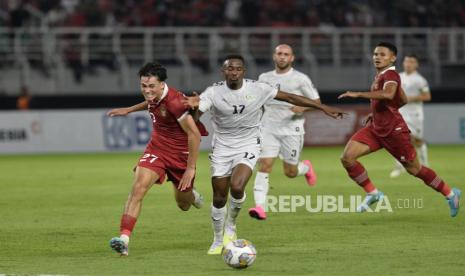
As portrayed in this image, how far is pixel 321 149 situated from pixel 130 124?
5484mm

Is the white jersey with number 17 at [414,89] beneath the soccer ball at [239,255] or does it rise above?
beneath

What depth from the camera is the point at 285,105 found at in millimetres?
15305

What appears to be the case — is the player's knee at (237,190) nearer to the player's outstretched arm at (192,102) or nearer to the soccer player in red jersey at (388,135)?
the player's outstretched arm at (192,102)

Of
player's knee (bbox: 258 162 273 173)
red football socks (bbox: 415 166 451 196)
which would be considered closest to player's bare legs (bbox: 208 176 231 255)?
player's knee (bbox: 258 162 273 173)

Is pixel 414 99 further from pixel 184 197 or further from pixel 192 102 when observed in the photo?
pixel 192 102

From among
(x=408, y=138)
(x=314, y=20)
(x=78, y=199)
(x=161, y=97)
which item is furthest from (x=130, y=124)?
(x=161, y=97)

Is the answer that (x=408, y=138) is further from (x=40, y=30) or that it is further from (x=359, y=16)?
(x=359, y=16)

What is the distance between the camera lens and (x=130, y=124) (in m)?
29.2

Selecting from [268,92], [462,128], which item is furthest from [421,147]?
[462,128]

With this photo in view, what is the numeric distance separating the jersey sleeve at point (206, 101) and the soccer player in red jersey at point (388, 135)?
3006 mm

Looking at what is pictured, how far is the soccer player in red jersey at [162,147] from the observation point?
399 inches

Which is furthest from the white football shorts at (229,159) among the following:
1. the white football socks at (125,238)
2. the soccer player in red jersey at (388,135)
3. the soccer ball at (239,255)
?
the soccer player in red jersey at (388,135)

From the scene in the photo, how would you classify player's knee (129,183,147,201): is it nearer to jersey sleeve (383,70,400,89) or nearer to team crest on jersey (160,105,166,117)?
team crest on jersey (160,105,166,117)

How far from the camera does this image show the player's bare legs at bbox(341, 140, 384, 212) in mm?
13578
